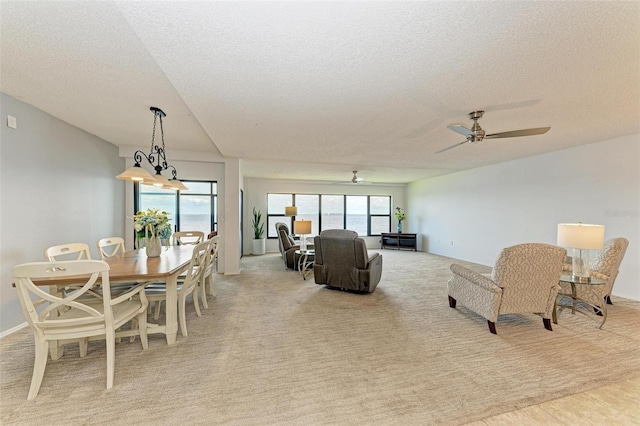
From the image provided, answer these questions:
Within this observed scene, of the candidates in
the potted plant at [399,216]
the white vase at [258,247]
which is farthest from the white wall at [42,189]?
the potted plant at [399,216]

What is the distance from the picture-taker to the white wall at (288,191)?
28.0 feet

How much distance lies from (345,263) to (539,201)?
4.28 meters

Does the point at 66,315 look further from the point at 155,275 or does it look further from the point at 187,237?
the point at 187,237

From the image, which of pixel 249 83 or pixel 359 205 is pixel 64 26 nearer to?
pixel 249 83

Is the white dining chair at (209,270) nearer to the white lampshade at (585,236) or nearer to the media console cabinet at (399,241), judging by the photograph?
the white lampshade at (585,236)

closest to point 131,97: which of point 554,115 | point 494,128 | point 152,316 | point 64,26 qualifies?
point 64,26

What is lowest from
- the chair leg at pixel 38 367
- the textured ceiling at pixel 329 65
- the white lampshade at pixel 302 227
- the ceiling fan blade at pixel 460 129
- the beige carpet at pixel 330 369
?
the beige carpet at pixel 330 369

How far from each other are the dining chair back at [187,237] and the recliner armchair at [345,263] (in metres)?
2.11

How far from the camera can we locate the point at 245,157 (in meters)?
5.39

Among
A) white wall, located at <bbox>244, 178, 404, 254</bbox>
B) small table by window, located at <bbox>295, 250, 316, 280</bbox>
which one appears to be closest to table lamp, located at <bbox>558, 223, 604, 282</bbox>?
small table by window, located at <bbox>295, 250, 316, 280</bbox>

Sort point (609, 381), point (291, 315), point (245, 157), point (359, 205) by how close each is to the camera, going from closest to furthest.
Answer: point (609, 381) < point (291, 315) < point (245, 157) < point (359, 205)

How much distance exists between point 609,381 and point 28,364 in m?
4.76

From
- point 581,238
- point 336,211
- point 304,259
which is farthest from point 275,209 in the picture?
point 581,238

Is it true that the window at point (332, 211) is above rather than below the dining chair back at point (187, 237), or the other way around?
above
